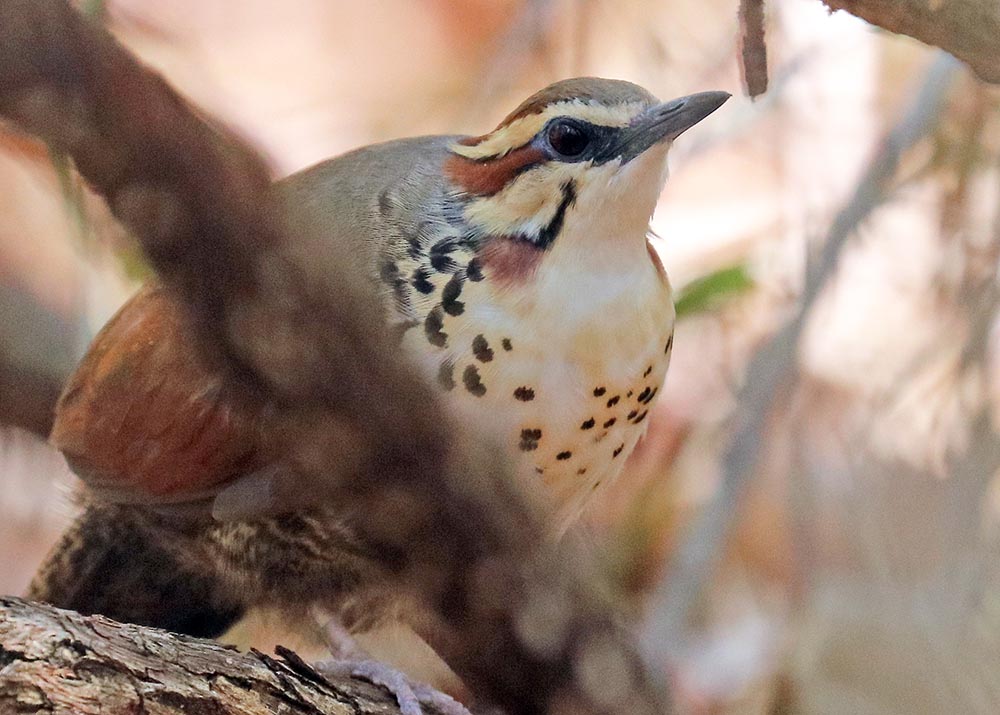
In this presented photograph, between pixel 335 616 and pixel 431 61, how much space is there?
2284 mm

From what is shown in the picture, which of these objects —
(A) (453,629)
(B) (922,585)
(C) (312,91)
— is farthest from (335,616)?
(C) (312,91)

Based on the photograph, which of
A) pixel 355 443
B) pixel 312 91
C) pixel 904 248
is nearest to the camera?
A: pixel 355 443

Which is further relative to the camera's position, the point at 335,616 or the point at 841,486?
the point at 841,486

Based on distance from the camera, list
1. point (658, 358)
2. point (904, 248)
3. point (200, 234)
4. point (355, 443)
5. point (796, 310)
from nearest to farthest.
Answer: point (200, 234), point (355, 443), point (658, 358), point (796, 310), point (904, 248)

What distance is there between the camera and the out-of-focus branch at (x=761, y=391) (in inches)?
77.0

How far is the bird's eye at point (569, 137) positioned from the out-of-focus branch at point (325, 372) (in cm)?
26

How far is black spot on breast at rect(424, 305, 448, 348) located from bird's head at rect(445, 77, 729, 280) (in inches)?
3.8

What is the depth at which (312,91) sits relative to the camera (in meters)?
3.22

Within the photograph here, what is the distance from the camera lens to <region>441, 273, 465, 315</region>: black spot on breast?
3.63 ft

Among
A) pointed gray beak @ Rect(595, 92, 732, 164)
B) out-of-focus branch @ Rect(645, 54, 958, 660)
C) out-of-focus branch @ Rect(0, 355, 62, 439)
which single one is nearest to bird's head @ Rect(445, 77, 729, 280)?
pointed gray beak @ Rect(595, 92, 732, 164)

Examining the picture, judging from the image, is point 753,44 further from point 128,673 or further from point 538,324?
point 128,673

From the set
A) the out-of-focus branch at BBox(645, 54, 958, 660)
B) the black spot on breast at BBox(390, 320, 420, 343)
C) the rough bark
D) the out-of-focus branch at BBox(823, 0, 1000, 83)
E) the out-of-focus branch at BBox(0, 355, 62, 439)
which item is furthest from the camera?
the out-of-focus branch at BBox(645, 54, 958, 660)

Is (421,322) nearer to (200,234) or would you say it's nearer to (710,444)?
(200,234)

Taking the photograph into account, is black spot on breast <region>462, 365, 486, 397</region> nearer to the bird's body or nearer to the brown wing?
the bird's body
